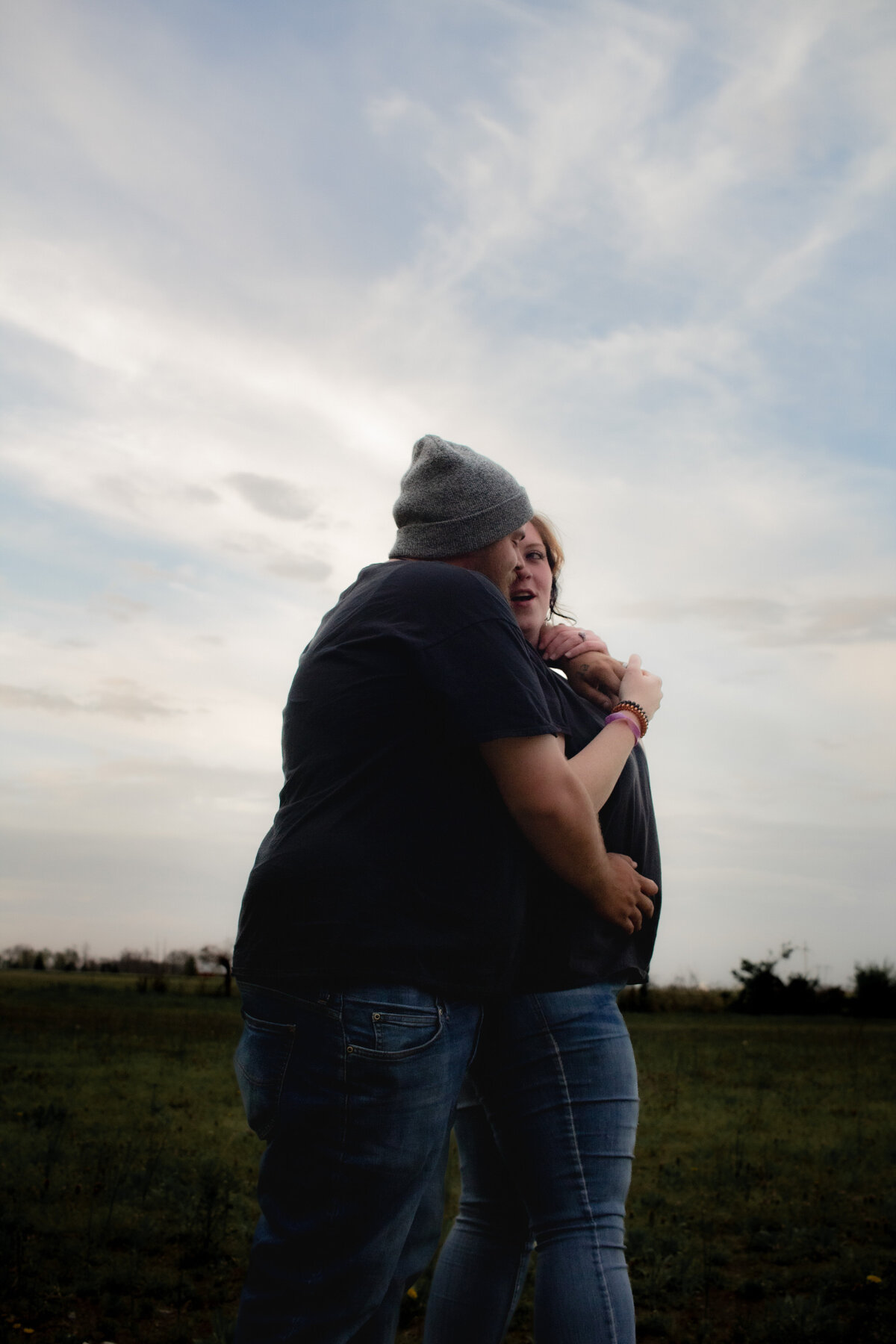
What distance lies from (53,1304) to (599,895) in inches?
132

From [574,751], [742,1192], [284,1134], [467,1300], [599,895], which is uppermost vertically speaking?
[574,751]

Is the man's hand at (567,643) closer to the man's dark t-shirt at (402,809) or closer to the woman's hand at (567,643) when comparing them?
the woman's hand at (567,643)

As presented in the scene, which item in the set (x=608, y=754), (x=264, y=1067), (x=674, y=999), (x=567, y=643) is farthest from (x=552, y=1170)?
(x=674, y=999)

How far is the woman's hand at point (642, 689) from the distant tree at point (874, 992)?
1165 inches

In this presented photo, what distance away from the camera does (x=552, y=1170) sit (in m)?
1.97

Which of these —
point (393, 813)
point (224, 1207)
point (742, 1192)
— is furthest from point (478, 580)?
point (742, 1192)

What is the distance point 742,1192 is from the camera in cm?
653

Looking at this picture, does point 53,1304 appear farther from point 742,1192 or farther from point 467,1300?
point 742,1192

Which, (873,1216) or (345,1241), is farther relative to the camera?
(873,1216)

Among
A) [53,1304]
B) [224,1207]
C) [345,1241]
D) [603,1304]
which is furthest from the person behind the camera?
[224,1207]

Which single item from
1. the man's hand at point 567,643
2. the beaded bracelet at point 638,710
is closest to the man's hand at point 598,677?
the man's hand at point 567,643

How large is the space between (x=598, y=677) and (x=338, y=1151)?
49.9 inches

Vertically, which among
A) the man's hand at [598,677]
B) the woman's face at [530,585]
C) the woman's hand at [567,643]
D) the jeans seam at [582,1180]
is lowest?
the jeans seam at [582,1180]

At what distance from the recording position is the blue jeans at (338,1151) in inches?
Answer: 64.3
